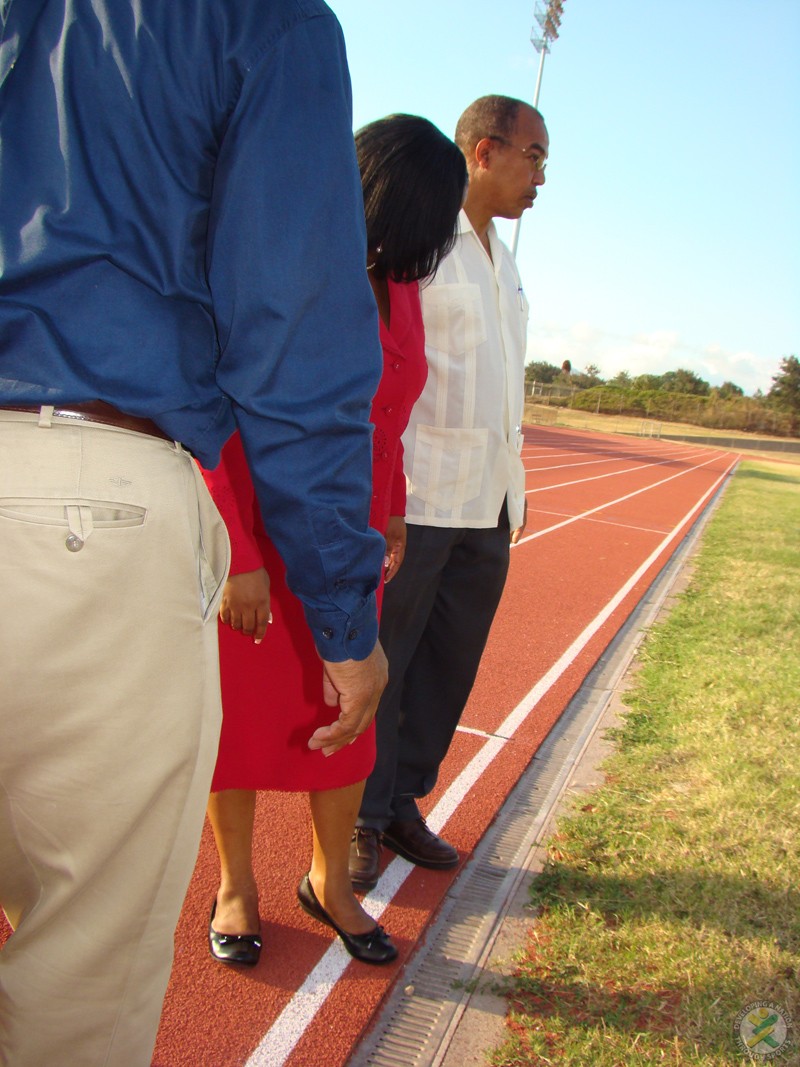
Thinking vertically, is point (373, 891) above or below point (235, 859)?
below

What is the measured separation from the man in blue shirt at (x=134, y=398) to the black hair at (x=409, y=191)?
2.91 ft

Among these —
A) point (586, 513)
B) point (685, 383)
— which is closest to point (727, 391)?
point (685, 383)

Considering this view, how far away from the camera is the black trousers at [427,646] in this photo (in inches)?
114

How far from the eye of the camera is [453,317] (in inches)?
110

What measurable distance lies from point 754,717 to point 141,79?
14.6 ft

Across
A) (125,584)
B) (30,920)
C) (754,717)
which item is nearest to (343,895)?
(30,920)

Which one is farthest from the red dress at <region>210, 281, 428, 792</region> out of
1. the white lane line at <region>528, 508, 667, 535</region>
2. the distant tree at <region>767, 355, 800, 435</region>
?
the distant tree at <region>767, 355, 800, 435</region>

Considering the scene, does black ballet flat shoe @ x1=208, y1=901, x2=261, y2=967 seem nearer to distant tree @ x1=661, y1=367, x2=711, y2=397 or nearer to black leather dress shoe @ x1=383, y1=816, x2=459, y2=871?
black leather dress shoe @ x1=383, y1=816, x2=459, y2=871

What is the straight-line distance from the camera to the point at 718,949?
2.65m

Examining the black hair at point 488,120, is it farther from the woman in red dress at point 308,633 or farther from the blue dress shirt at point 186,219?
the blue dress shirt at point 186,219

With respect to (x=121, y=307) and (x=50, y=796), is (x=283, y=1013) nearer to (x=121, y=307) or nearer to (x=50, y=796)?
(x=50, y=796)

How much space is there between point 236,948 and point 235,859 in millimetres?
240

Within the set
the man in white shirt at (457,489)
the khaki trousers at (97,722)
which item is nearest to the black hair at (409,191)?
the man in white shirt at (457,489)

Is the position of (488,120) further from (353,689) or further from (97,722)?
(97,722)
